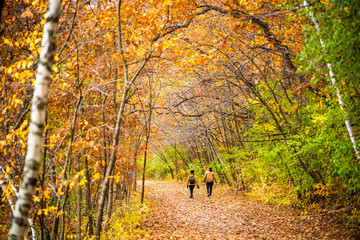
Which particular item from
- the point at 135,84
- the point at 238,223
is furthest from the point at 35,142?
the point at 238,223

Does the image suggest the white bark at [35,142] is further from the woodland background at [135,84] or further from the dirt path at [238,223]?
the dirt path at [238,223]

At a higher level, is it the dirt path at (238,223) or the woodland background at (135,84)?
the woodland background at (135,84)

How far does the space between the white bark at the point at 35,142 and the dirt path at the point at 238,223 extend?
5388mm

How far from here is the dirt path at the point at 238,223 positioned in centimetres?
750

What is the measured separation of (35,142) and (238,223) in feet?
26.0

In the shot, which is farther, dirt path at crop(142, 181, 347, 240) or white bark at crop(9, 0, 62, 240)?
dirt path at crop(142, 181, 347, 240)

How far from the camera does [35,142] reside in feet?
8.93

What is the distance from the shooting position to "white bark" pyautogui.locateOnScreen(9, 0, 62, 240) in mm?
2654

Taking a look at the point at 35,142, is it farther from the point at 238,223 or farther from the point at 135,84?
the point at 238,223

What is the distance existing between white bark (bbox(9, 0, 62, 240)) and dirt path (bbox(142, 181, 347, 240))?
5388mm

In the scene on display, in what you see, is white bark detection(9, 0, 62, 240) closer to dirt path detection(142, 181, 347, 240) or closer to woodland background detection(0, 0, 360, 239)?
woodland background detection(0, 0, 360, 239)

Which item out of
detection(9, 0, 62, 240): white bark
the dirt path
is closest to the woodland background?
the dirt path

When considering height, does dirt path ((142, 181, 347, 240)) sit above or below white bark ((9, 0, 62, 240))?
below

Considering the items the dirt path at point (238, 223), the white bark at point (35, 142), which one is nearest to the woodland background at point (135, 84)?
the dirt path at point (238, 223)
